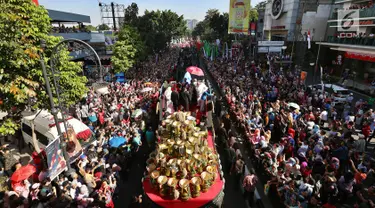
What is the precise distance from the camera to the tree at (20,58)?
6.64 meters

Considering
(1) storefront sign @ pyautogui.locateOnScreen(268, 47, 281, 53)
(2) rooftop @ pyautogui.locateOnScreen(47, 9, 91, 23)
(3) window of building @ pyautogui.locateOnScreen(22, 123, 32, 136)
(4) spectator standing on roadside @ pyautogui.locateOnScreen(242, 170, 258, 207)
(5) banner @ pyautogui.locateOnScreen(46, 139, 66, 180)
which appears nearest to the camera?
(5) banner @ pyautogui.locateOnScreen(46, 139, 66, 180)

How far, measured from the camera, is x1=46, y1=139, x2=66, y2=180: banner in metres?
6.52

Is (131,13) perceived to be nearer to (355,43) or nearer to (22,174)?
(355,43)

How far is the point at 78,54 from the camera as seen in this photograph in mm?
28094

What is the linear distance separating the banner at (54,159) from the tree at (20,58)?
1.60 m

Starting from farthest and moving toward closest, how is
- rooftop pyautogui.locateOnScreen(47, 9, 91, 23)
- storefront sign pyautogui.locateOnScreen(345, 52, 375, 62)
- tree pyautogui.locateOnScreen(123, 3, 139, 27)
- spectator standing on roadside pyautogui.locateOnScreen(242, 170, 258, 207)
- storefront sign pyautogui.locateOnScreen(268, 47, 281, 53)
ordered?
tree pyautogui.locateOnScreen(123, 3, 139, 27)
storefront sign pyautogui.locateOnScreen(268, 47, 281, 53)
rooftop pyautogui.locateOnScreen(47, 9, 91, 23)
storefront sign pyautogui.locateOnScreen(345, 52, 375, 62)
spectator standing on roadside pyautogui.locateOnScreen(242, 170, 258, 207)

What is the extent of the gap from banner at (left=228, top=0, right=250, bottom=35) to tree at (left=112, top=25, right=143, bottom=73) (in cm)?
1501

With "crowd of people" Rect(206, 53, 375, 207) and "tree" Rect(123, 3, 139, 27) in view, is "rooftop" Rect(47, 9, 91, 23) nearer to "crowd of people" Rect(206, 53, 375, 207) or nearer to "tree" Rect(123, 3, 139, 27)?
"tree" Rect(123, 3, 139, 27)

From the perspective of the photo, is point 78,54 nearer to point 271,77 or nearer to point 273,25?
point 271,77

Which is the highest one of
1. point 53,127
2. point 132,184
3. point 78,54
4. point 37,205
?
point 78,54

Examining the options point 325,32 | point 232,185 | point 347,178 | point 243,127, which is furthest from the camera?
point 325,32

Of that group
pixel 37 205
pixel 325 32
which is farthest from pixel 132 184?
pixel 325 32

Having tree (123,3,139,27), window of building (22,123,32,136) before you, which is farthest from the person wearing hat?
tree (123,3,139,27)

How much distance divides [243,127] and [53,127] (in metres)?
8.79
